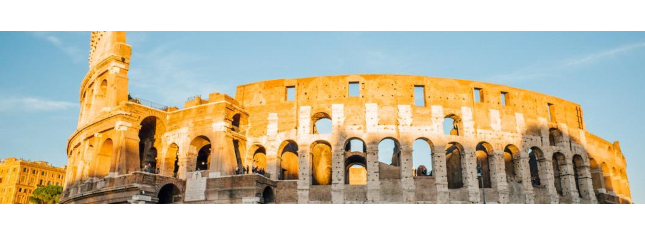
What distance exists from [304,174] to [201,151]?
26.5 ft

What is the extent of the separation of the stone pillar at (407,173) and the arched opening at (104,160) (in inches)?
655

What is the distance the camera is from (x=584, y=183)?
34.2 metres

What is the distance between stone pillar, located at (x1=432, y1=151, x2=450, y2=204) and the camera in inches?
1123

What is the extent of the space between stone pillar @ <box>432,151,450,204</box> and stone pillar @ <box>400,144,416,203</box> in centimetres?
147

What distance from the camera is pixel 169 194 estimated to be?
28.5 meters

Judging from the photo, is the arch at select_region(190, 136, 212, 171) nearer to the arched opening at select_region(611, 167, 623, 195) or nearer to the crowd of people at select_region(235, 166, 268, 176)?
the crowd of people at select_region(235, 166, 268, 176)

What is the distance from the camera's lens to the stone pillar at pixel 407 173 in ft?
92.7

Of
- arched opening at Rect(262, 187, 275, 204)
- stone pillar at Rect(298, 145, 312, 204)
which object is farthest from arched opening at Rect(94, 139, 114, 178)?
stone pillar at Rect(298, 145, 312, 204)

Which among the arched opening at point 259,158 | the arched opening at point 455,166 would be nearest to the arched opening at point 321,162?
the arched opening at point 259,158

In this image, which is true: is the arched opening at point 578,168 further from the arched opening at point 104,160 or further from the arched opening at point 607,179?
the arched opening at point 104,160
